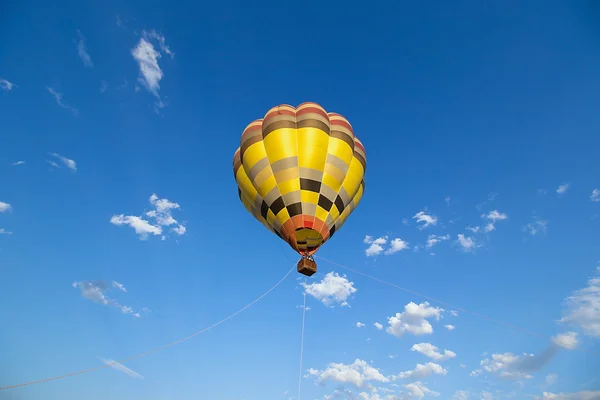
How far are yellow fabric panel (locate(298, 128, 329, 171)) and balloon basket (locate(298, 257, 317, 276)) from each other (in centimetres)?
396

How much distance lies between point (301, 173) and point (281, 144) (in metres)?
1.63

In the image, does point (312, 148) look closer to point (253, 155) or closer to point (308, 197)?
point (308, 197)

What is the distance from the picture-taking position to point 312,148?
13.8m

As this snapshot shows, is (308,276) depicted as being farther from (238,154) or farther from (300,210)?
(238,154)

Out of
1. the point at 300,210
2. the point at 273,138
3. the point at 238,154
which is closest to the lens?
the point at 300,210

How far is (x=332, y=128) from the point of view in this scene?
14.9 m

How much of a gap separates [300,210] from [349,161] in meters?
3.50

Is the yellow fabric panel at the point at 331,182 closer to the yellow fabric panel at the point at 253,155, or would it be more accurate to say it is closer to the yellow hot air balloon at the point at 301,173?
the yellow hot air balloon at the point at 301,173

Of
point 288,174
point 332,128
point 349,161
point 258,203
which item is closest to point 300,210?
point 288,174

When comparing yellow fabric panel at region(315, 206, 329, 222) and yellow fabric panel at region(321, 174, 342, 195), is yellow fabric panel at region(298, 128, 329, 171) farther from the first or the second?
yellow fabric panel at region(315, 206, 329, 222)

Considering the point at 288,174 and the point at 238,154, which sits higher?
the point at 238,154

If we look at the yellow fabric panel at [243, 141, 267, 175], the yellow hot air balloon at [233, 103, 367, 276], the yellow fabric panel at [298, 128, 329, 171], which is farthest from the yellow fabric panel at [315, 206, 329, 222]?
the yellow fabric panel at [243, 141, 267, 175]

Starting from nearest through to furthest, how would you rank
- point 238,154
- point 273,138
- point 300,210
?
point 300,210, point 273,138, point 238,154

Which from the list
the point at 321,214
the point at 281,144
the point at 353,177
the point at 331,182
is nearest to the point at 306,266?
the point at 321,214
